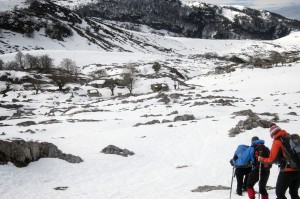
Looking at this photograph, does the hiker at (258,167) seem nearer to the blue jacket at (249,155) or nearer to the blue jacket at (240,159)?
the blue jacket at (249,155)

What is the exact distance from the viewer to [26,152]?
1961 centimetres

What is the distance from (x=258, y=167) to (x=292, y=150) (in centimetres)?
228

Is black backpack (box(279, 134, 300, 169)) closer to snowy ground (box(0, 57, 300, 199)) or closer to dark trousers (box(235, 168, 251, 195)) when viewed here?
dark trousers (box(235, 168, 251, 195))

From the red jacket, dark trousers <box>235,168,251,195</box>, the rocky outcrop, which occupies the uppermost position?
the red jacket

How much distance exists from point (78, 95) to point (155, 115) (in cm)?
4349

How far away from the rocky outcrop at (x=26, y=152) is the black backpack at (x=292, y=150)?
1580 cm

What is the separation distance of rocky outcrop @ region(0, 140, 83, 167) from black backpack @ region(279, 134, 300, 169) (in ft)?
51.8

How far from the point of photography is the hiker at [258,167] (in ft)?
32.7

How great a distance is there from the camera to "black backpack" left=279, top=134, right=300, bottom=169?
8.13 meters

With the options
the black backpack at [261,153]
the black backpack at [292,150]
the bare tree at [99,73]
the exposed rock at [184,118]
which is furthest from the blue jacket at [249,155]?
the bare tree at [99,73]

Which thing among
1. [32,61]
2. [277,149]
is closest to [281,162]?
[277,149]

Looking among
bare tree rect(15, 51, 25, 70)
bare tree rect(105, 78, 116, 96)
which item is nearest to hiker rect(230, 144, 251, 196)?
bare tree rect(105, 78, 116, 96)

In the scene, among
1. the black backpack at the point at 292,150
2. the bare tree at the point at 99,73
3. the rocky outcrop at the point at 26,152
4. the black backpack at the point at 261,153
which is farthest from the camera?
the bare tree at the point at 99,73

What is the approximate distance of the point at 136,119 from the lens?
145 ft
